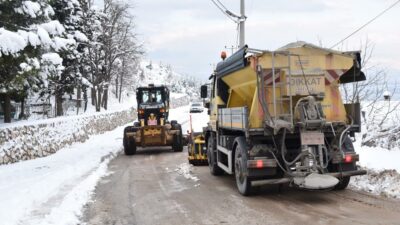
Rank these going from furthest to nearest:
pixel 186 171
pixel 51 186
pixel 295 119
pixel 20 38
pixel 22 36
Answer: pixel 186 171, pixel 22 36, pixel 20 38, pixel 51 186, pixel 295 119

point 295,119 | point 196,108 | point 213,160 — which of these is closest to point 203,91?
point 213,160

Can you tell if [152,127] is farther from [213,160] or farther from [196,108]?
[196,108]

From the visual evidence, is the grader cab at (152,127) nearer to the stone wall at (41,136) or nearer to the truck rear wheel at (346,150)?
the stone wall at (41,136)

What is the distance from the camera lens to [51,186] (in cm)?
1108

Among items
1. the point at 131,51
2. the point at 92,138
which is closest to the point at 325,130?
the point at 92,138

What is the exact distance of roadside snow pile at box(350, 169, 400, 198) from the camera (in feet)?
30.3

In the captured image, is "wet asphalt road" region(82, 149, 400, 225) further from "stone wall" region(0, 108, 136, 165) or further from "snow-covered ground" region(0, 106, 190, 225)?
"stone wall" region(0, 108, 136, 165)

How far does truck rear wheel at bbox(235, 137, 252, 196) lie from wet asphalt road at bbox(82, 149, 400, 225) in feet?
0.57

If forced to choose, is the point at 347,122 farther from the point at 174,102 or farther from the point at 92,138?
the point at 174,102

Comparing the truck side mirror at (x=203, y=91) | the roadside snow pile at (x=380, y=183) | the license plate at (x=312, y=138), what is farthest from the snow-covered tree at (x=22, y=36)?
the roadside snow pile at (x=380, y=183)

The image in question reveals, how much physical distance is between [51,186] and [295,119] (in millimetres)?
5589

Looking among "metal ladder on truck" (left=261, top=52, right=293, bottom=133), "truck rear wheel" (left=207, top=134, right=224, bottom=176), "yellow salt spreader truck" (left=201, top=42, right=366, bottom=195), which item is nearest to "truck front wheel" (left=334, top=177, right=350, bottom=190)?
"yellow salt spreader truck" (left=201, top=42, right=366, bottom=195)

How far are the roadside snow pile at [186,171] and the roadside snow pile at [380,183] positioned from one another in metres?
3.95

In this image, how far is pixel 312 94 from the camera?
9.49m
